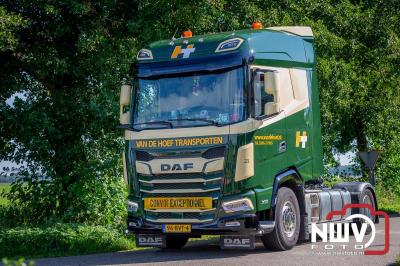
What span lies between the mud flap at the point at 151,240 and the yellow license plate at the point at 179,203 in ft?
1.95

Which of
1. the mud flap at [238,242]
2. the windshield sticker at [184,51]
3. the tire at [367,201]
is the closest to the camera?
the mud flap at [238,242]

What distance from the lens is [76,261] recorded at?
11.8m

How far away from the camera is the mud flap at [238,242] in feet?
37.1

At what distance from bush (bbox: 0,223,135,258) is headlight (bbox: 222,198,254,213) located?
138 inches

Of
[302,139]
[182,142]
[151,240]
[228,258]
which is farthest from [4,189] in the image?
[302,139]

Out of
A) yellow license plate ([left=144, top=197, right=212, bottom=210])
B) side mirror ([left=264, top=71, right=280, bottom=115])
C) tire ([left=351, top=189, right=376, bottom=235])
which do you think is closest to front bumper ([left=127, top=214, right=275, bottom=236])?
yellow license plate ([left=144, top=197, right=212, bottom=210])

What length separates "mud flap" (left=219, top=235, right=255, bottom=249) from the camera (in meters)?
11.3

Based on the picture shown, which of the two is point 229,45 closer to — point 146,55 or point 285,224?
point 146,55

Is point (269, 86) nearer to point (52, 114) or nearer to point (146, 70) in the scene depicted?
point (146, 70)

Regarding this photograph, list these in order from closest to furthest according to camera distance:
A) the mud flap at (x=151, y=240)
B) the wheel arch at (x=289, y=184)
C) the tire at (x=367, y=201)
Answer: the wheel arch at (x=289, y=184), the mud flap at (x=151, y=240), the tire at (x=367, y=201)

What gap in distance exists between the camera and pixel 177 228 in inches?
451

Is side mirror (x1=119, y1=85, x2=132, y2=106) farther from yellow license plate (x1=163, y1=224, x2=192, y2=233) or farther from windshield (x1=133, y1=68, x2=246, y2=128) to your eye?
yellow license plate (x1=163, y1=224, x2=192, y2=233)

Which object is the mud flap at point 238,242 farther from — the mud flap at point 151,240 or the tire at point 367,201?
the tire at point 367,201

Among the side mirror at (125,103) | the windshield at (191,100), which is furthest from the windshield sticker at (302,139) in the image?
the side mirror at (125,103)
